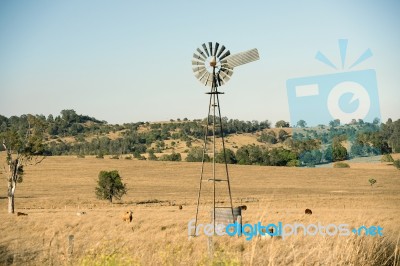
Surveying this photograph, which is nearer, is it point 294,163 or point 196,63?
point 196,63

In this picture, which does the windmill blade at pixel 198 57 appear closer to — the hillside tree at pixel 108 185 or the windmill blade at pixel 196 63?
the windmill blade at pixel 196 63

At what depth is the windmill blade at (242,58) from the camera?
82.8 feet

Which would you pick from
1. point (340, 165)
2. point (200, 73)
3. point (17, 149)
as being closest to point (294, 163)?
point (340, 165)

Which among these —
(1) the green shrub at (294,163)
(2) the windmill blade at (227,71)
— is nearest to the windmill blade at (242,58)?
(2) the windmill blade at (227,71)

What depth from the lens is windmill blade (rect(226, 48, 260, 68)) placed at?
82.8 feet

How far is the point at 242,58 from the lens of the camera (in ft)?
83.6

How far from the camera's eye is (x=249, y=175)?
104 m

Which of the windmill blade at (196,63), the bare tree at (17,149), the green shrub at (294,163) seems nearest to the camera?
the windmill blade at (196,63)

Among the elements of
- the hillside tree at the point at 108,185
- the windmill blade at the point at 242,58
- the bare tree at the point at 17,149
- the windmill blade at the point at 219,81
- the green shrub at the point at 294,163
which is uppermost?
the windmill blade at the point at 242,58

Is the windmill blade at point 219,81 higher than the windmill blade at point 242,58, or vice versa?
the windmill blade at point 242,58

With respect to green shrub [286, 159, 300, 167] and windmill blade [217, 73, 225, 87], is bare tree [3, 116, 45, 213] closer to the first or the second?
windmill blade [217, 73, 225, 87]

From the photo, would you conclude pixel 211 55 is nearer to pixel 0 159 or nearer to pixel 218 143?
pixel 0 159

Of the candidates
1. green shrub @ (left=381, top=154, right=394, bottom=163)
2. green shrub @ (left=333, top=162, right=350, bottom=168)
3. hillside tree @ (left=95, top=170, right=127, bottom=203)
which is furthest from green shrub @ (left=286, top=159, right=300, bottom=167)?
hillside tree @ (left=95, top=170, right=127, bottom=203)

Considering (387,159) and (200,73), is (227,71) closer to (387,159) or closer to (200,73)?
(200,73)
